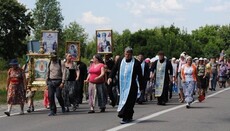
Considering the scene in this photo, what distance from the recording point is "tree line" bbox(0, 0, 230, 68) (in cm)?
7384

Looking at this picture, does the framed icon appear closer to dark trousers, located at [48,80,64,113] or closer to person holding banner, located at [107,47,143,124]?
dark trousers, located at [48,80,64,113]

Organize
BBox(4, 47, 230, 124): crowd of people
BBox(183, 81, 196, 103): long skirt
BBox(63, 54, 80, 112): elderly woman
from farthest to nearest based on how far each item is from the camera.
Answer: BBox(183, 81, 196, 103): long skirt
BBox(63, 54, 80, 112): elderly woman
BBox(4, 47, 230, 124): crowd of people

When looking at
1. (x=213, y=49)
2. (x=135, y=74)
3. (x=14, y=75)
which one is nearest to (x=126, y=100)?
(x=135, y=74)

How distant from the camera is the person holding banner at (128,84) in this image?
13.7 m

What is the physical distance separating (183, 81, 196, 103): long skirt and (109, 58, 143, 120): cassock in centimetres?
431

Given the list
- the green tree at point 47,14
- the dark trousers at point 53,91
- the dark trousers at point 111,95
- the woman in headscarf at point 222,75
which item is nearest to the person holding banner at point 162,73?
the dark trousers at point 111,95

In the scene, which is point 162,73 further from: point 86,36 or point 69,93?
point 86,36

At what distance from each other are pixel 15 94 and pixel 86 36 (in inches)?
4379

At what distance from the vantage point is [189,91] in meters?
18.1

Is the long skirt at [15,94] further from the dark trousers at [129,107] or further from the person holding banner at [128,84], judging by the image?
the dark trousers at [129,107]

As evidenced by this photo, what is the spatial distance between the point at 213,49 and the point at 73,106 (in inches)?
3579

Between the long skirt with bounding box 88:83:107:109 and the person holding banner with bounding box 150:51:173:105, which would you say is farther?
the person holding banner with bounding box 150:51:173:105

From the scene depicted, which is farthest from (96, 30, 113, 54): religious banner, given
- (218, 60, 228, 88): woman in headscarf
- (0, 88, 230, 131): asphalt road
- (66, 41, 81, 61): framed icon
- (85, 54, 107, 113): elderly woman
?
(218, 60, 228, 88): woman in headscarf

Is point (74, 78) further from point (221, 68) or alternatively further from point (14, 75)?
point (221, 68)
